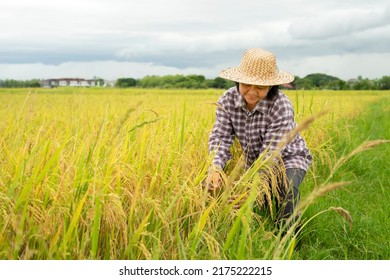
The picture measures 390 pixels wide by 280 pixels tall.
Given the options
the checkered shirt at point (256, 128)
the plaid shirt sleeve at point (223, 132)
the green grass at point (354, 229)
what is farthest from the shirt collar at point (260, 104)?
the green grass at point (354, 229)

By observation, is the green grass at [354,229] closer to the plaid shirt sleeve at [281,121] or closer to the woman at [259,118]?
the woman at [259,118]

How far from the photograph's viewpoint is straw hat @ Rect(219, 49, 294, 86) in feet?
8.11

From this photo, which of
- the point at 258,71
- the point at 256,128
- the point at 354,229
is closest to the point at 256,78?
the point at 258,71

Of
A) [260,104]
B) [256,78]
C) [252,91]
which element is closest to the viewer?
[256,78]

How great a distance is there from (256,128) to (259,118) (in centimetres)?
6

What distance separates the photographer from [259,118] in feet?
9.03

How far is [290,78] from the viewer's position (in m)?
2.58

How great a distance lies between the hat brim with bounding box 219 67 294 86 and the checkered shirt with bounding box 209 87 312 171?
0.16 m

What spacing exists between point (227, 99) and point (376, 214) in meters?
1.21

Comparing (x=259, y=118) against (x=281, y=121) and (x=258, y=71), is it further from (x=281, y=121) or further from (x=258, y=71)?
(x=258, y=71)
